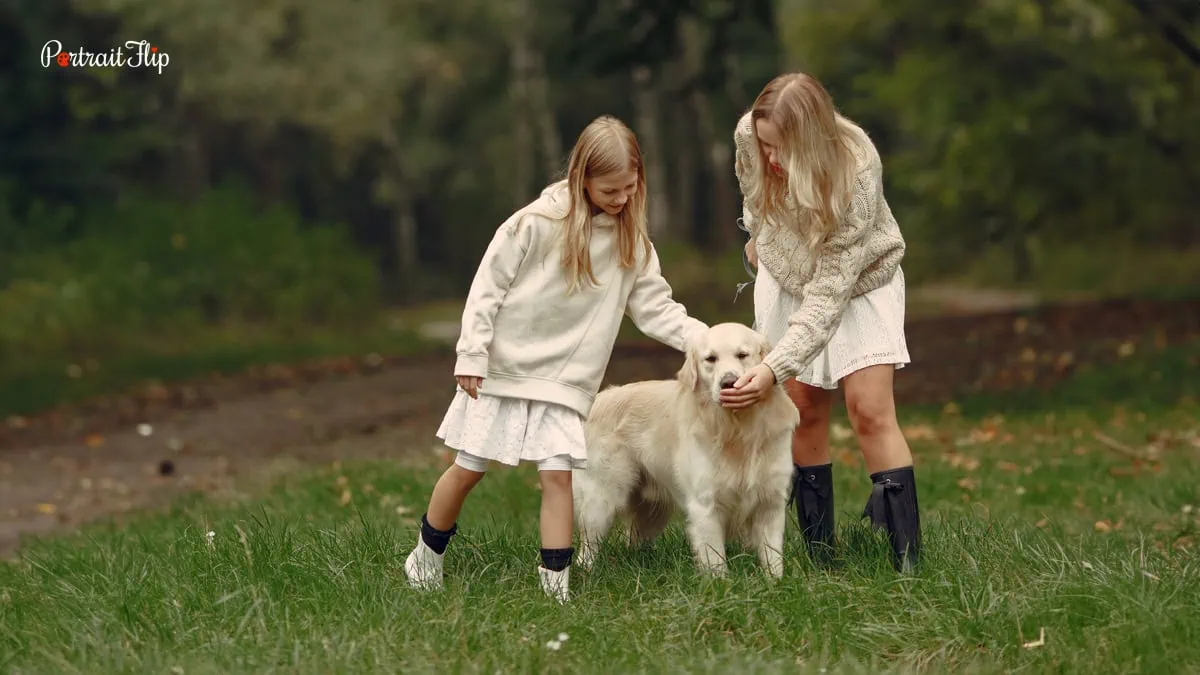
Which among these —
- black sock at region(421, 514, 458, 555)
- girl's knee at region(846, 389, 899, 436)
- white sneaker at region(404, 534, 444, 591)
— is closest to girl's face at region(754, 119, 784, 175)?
girl's knee at region(846, 389, 899, 436)

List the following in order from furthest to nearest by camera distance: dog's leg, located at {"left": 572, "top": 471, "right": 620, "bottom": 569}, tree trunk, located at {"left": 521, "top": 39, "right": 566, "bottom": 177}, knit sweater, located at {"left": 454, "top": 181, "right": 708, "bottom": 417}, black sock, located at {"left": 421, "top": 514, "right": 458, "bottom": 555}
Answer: tree trunk, located at {"left": 521, "top": 39, "right": 566, "bottom": 177} → dog's leg, located at {"left": 572, "top": 471, "right": 620, "bottom": 569} → black sock, located at {"left": 421, "top": 514, "right": 458, "bottom": 555} → knit sweater, located at {"left": 454, "top": 181, "right": 708, "bottom": 417}

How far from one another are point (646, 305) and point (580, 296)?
319 millimetres

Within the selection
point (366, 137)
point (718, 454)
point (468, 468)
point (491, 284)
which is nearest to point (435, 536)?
point (468, 468)

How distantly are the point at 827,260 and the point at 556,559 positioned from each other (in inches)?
58.0

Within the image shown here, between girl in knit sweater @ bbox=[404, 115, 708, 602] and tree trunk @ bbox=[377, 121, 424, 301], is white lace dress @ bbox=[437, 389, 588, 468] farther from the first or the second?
tree trunk @ bbox=[377, 121, 424, 301]

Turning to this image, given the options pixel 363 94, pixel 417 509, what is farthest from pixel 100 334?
pixel 363 94

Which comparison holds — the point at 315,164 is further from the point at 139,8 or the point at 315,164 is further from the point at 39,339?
the point at 39,339

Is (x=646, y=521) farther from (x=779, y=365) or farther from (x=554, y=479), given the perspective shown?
(x=779, y=365)

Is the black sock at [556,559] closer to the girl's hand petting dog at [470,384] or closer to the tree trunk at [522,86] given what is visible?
the girl's hand petting dog at [470,384]

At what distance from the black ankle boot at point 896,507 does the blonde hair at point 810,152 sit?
36.8 inches

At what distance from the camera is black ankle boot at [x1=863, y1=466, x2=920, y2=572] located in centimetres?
533

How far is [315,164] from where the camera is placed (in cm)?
3362

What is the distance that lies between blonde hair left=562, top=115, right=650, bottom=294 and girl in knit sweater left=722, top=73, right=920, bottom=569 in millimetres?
515

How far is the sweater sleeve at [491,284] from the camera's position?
500 cm
